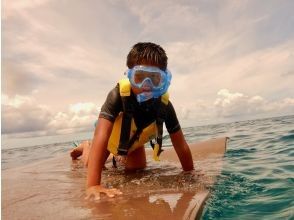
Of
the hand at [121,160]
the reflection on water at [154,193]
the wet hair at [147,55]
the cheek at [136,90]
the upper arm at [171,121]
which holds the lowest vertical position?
the reflection on water at [154,193]

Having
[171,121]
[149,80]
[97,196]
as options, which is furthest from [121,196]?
[171,121]

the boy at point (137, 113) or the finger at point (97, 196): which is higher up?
the boy at point (137, 113)

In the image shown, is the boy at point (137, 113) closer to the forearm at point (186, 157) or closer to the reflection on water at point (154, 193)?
the forearm at point (186, 157)

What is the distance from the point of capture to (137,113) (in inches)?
150

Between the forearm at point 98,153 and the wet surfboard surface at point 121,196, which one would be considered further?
the forearm at point 98,153

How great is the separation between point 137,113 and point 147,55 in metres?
0.69

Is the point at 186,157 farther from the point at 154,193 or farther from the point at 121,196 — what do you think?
the point at 121,196

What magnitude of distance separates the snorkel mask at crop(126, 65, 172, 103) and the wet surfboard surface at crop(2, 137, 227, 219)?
93cm

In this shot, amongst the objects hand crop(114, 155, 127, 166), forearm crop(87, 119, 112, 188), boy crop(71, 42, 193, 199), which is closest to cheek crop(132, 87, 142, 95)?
boy crop(71, 42, 193, 199)

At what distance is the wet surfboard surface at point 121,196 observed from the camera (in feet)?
7.62

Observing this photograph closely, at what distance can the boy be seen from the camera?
11.1 ft

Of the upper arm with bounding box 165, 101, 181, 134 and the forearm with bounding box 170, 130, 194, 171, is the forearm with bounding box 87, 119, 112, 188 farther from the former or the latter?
the forearm with bounding box 170, 130, 194, 171

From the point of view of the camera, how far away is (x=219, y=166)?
172 inches

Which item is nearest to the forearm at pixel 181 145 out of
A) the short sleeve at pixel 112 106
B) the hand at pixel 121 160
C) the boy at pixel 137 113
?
the boy at pixel 137 113
